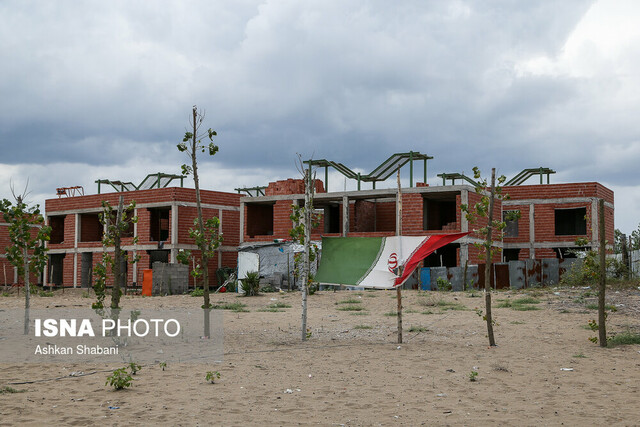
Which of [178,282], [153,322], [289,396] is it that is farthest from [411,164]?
[289,396]

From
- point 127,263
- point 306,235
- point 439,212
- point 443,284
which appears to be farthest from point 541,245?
point 306,235

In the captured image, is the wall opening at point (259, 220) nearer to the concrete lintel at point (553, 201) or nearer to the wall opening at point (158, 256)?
the wall opening at point (158, 256)

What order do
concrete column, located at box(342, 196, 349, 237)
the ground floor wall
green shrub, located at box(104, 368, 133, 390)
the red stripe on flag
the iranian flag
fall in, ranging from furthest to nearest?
the ground floor wall
concrete column, located at box(342, 196, 349, 237)
the iranian flag
the red stripe on flag
green shrub, located at box(104, 368, 133, 390)

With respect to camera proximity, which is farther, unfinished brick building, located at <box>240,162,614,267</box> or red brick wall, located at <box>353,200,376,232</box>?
red brick wall, located at <box>353,200,376,232</box>

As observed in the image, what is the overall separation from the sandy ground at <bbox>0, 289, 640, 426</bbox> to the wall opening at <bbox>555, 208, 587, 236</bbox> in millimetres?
23235

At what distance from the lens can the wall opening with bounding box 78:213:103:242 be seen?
40.8 m

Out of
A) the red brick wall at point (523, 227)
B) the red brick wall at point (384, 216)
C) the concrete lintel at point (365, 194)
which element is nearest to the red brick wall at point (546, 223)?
the red brick wall at point (523, 227)

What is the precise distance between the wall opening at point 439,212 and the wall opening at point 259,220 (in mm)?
10083

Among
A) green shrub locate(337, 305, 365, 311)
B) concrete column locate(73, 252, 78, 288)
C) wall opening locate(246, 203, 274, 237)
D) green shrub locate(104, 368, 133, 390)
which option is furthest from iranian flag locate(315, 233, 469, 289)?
concrete column locate(73, 252, 78, 288)

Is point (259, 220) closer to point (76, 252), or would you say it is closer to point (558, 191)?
point (76, 252)

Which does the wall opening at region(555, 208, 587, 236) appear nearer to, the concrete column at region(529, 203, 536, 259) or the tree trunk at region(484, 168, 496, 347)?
the concrete column at region(529, 203, 536, 259)

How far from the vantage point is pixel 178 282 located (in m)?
31.1

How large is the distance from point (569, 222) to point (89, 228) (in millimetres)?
30013

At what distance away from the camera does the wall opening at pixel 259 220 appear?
1566 inches
